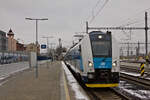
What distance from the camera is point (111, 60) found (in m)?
10.2

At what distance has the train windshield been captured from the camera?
10.3 meters

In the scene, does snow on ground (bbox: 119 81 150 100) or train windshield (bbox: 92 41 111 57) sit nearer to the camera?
snow on ground (bbox: 119 81 150 100)

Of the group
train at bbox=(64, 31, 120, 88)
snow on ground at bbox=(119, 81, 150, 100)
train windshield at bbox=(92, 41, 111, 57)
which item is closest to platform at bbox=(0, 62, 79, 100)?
train at bbox=(64, 31, 120, 88)

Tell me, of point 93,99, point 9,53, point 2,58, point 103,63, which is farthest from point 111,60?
point 9,53

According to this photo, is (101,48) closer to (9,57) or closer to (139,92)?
(139,92)

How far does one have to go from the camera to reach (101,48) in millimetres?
10492

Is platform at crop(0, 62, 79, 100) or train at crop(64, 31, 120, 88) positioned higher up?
train at crop(64, 31, 120, 88)

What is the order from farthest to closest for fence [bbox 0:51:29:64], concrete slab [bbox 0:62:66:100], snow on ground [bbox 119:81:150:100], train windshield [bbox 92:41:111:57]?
fence [bbox 0:51:29:64] → train windshield [bbox 92:41:111:57] → snow on ground [bbox 119:81:150:100] → concrete slab [bbox 0:62:66:100]

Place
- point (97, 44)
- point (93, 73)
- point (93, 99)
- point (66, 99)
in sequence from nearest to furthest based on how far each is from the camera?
point (66, 99) < point (93, 99) < point (93, 73) < point (97, 44)

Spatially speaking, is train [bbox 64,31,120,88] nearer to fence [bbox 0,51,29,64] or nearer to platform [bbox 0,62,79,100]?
→ platform [bbox 0,62,79,100]

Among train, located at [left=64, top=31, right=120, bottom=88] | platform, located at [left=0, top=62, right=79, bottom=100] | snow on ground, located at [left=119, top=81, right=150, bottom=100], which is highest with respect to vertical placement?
train, located at [left=64, top=31, right=120, bottom=88]

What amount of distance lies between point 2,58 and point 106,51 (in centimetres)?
1012

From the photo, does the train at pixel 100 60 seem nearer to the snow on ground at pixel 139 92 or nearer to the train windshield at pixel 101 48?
the train windshield at pixel 101 48

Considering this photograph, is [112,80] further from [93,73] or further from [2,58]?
[2,58]
